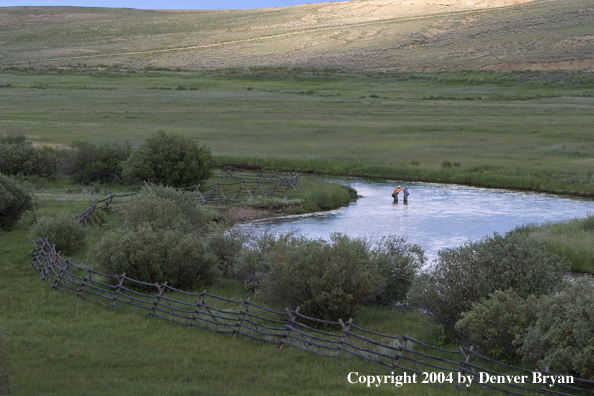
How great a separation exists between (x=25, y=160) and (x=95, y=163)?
10.2 ft

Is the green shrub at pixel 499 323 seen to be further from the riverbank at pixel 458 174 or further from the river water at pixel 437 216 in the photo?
the riverbank at pixel 458 174

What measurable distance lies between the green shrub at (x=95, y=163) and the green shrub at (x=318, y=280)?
866 inches

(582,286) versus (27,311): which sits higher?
A: (582,286)

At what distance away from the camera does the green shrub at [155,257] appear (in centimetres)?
1670

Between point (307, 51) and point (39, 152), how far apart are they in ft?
286

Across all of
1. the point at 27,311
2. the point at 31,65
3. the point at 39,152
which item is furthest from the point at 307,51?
the point at 27,311

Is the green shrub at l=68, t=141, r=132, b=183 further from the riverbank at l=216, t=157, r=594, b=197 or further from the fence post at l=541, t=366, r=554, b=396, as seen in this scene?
the fence post at l=541, t=366, r=554, b=396

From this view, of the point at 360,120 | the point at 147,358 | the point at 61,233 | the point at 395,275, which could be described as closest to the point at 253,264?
the point at 395,275

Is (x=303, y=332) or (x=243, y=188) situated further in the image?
(x=243, y=188)

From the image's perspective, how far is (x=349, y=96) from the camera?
73.6 m

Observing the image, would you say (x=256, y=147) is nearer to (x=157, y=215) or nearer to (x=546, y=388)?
(x=157, y=215)

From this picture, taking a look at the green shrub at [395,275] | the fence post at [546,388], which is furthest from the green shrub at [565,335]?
the green shrub at [395,275]

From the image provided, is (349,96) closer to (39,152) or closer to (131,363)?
(39,152)

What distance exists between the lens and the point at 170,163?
32500 mm
